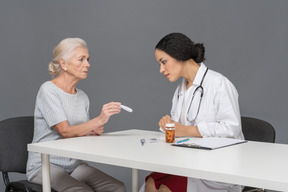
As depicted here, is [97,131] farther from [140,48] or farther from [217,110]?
[140,48]

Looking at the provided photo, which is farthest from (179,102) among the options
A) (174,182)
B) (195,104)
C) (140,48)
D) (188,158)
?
(140,48)

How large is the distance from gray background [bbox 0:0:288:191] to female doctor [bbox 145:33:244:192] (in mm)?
1934

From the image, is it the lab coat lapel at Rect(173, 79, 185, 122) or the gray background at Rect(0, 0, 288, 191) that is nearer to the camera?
the lab coat lapel at Rect(173, 79, 185, 122)

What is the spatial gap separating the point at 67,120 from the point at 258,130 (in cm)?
123

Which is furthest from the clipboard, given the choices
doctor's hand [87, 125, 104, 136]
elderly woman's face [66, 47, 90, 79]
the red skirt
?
elderly woman's face [66, 47, 90, 79]

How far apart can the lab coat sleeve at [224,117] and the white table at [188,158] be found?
17 cm

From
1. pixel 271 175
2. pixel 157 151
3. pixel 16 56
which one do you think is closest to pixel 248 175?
pixel 271 175

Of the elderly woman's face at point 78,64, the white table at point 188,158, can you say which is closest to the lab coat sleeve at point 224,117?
the white table at point 188,158

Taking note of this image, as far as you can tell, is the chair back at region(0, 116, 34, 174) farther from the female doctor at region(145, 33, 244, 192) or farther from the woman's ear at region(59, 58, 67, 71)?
the female doctor at region(145, 33, 244, 192)

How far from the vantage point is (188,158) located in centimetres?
165

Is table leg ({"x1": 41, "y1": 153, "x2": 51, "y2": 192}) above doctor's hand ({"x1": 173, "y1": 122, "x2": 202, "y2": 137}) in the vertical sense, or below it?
below

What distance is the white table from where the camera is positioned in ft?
4.51

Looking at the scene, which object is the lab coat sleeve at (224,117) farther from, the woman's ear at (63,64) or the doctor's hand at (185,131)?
the woman's ear at (63,64)

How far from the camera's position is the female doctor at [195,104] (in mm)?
2043
